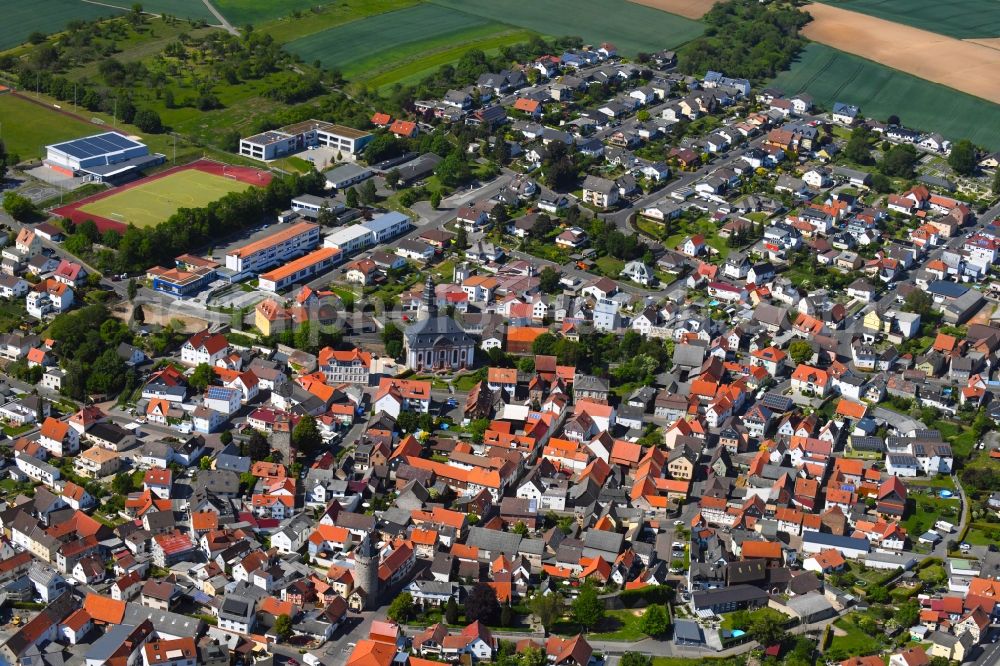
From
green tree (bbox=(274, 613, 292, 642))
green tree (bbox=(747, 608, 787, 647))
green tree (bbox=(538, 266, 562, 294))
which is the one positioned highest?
green tree (bbox=(538, 266, 562, 294))

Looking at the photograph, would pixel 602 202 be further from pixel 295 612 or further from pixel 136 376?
pixel 295 612

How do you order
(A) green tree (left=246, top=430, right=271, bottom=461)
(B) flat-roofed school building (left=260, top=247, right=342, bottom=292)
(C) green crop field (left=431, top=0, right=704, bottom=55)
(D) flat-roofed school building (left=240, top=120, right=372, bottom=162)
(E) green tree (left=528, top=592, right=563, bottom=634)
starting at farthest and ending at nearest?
(C) green crop field (left=431, top=0, right=704, bottom=55) < (D) flat-roofed school building (left=240, top=120, right=372, bottom=162) < (B) flat-roofed school building (left=260, top=247, right=342, bottom=292) < (A) green tree (left=246, top=430, right=271, bottom=461) < (E) green tree (left=528, top=592, right=563, bottom=634)

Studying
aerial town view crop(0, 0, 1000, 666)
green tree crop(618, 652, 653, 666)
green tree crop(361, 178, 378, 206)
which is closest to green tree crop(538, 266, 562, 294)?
aerial town view crop(0, 0, 1000, 666)

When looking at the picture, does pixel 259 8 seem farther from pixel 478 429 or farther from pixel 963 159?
pixel 478 429

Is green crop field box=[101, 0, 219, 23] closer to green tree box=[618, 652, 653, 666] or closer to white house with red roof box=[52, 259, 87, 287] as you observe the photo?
white house with red roof box=[52, 259, 87, 287]

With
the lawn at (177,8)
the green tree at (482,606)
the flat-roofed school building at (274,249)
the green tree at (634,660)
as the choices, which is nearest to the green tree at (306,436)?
the green tree at (482,606)

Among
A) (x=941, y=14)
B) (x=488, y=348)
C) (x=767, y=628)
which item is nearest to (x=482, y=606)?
(x=767, y=628)
